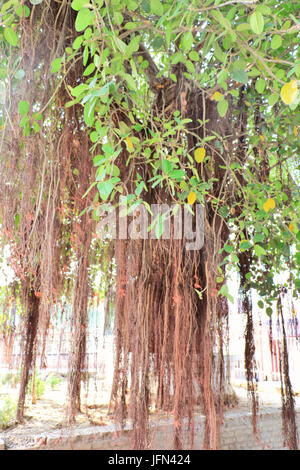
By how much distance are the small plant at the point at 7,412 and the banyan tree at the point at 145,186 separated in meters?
1.77

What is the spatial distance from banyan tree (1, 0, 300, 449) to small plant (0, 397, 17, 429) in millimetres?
1773

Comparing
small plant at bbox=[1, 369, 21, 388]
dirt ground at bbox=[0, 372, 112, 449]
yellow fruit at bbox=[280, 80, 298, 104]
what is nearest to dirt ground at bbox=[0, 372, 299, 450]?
dirt ground at bbox=[0, 372, 112, 449]

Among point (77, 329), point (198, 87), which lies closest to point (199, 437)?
point (77, 329)

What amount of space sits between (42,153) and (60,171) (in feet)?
0.32

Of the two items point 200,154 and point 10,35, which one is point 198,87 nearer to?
point 200,154

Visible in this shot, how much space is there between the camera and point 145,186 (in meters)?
1.11

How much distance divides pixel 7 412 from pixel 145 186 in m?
2.72

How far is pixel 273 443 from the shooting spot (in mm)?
2816

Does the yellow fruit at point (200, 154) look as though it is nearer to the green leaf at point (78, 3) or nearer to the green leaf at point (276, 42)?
the green leaf at point (276, 42)

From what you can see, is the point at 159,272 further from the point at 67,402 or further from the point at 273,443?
the point at 273,443

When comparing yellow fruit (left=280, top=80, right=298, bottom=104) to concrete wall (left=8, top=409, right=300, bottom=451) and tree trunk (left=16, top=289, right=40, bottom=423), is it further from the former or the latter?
tree trunk (left=16, top=289, right=40, bottom=423)

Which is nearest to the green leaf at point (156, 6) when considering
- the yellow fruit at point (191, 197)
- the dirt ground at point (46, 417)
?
the yellow fruit at point (191, 197)

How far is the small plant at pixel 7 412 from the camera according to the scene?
109 inches

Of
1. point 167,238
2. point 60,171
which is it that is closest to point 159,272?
point 167,238
